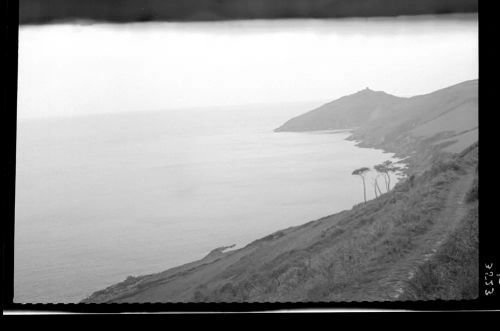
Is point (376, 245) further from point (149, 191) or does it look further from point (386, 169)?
point (149, 191)

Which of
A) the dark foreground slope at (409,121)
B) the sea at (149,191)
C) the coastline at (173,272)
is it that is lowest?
the coastline at (173,272)

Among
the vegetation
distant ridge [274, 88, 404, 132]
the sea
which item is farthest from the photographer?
distant ridge [274, 88, 404, 132]

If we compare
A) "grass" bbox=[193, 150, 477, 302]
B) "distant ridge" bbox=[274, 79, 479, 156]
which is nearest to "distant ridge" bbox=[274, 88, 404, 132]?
"distant ridge" bbox=[274, 79, 479, 156]

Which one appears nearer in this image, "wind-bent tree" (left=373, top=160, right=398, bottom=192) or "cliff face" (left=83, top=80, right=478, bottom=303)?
"cliff face" (left=83, top=80, right=478, bottom=303)

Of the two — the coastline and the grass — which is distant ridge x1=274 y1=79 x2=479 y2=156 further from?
the coastline

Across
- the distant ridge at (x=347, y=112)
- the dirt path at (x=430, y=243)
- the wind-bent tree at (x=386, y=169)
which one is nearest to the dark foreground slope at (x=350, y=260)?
the dirt path at (x=430, y=243)

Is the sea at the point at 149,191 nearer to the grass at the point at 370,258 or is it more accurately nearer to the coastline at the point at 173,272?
the coastline at the point at 173,272

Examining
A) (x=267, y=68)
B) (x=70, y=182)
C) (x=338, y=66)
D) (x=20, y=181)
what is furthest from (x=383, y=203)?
(x=20, y=181)
